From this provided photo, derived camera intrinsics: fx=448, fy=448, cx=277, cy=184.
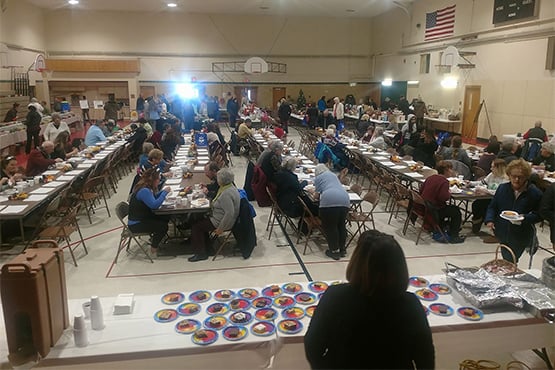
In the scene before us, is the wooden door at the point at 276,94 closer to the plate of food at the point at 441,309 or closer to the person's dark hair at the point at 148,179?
the person's dark hair at the point at 148,179

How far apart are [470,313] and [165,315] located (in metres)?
2.22

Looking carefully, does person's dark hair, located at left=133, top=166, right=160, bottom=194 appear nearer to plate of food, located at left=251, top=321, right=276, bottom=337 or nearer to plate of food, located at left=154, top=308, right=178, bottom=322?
plate of food, located at left=154, top=308, right=178, bottom=322

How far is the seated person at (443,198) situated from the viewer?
7094 mm

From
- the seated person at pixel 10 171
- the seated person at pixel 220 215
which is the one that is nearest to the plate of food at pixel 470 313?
the seated person at pixel 220 215

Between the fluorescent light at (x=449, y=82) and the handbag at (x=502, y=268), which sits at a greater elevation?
the fluorescent light at (x=449, y=82)

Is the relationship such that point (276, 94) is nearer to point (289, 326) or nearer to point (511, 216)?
point (511, 216)

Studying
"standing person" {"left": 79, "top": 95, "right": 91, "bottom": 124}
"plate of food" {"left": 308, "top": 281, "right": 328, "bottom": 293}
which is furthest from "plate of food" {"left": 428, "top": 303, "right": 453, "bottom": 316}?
"standing person" {"left": 79, "top": 95, "right": 91, "bottom": 124}

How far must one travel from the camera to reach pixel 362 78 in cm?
2827

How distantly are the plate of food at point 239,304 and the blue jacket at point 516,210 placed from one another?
126 inches

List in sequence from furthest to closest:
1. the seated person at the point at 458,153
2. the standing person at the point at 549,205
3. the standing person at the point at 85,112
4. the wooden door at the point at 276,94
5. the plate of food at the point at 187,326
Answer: the wooden door at the point at 276,94 < the standing person at the point at 85,112 < the seated person at the point at 458,153 < the standing person at the point at 549,205 < the plate of food at the point at 187,326

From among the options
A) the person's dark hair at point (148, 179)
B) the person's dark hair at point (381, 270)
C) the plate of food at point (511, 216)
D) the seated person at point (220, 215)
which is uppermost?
the person's dark hair at point (381, 270)

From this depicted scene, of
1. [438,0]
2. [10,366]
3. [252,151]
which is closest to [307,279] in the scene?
[10,366]

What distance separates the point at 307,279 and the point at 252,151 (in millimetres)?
8861

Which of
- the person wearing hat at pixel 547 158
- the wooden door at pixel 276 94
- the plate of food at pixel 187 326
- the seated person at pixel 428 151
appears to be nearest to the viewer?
the plate of food at pixel 187 326
